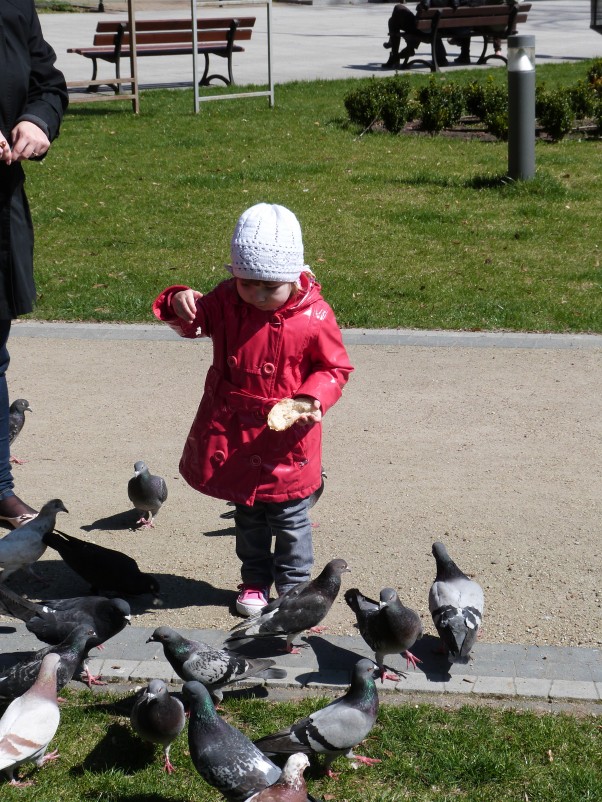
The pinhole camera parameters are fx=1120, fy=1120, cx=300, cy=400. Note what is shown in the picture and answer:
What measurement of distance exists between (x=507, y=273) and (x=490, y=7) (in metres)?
14.6

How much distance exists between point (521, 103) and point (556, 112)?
127 inches

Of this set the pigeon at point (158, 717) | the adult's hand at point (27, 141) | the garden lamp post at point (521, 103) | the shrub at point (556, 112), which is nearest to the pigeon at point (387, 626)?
the pigeon at point (158, 717)

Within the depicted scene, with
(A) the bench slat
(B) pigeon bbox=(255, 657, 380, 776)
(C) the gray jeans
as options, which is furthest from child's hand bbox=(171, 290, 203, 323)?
(A) the bench slat

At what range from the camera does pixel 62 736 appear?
13.1 ft

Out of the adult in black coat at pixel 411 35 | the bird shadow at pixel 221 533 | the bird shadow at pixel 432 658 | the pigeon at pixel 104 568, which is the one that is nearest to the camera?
the bird shadow at pixel 432 658

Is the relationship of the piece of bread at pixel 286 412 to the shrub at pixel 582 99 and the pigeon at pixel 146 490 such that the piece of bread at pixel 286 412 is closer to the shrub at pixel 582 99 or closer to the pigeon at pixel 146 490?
the pigeon at pixel 146 490

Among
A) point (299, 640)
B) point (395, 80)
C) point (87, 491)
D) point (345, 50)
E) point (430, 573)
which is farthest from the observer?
point (345, 50)

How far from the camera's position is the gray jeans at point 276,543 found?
4.70 meters

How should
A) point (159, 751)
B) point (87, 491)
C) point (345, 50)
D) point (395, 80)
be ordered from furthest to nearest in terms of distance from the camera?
point (345, 50)
point (395, 80)
point (87, 491)
point (159, 751)

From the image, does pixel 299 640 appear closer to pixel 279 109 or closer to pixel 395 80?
pixel 395 80

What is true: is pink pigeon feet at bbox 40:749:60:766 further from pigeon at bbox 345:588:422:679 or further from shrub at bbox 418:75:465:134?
shrub at bbox 418:75:465:134

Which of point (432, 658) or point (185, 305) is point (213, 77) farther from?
point (432, 658)

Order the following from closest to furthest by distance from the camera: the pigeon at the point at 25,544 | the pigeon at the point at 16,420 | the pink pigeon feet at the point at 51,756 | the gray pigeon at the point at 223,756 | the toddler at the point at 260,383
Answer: the gray pigeon at the point at 223,756
the pink pigeon feet at the point at 51,756
the toddler at the point at 260,383
the pigeon at the point at 25,544
the pigeon at the point at 16,420

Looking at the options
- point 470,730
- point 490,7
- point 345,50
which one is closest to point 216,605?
point 470,730
